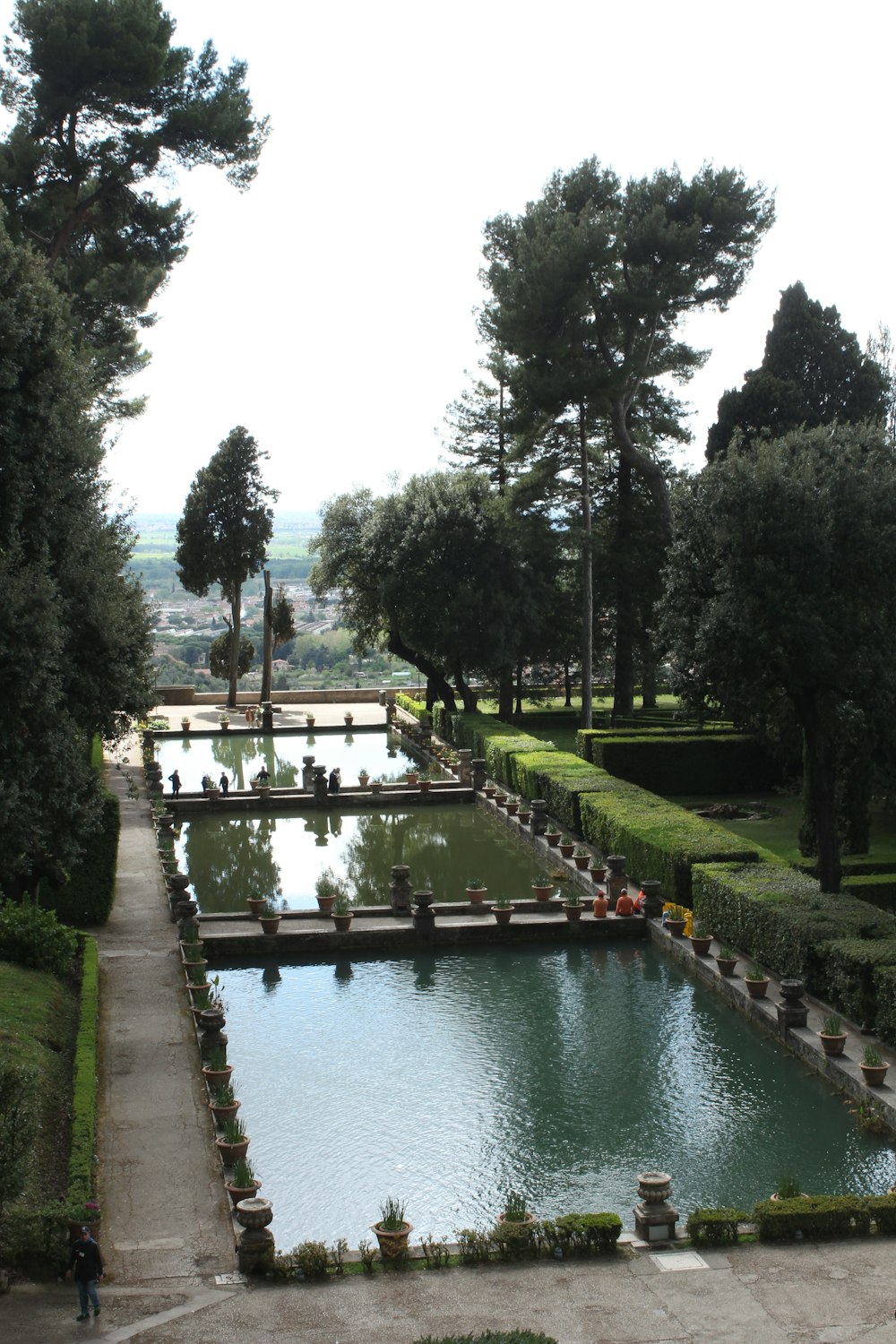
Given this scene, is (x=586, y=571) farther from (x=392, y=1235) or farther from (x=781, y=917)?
(x=392, y=1235)

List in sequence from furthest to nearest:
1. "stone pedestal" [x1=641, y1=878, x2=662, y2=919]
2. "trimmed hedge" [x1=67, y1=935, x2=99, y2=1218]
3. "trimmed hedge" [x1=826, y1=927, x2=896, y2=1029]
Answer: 1. "stone pedestal" [x1=641, y1=878, x2=662, y2=919]
2. "trimmed hedge" [x1=826, y1=927, x2=896, y2=1029]
3. "trimmed hedge" [x1=67, y1=935, x2=99, y2=1218]

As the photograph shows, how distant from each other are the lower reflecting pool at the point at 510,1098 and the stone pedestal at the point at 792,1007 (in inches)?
14.8

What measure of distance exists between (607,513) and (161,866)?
A: 21.2 meters

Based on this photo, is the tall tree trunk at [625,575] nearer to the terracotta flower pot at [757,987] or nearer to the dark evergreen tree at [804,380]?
the dark evergreen tree at [804,380]

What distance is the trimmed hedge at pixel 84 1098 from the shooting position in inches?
463

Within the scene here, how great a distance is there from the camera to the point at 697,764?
1345 inches

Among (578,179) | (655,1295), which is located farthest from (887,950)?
(578,179)

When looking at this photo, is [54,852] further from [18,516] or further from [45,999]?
[18,516]

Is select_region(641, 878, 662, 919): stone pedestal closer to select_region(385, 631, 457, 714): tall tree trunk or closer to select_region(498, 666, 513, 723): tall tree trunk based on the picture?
select_region(498, 666, 513, 723): tall tree trunk

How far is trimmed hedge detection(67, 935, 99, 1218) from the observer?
1177cm

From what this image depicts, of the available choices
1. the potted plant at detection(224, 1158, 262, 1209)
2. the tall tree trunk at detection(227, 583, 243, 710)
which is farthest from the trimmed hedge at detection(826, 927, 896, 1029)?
the tall tree trunk at detection(227, 583, 243, 710)

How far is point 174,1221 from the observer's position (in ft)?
39.6

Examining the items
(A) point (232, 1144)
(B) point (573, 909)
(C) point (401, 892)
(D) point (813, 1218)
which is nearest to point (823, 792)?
(B) point (573, 909)

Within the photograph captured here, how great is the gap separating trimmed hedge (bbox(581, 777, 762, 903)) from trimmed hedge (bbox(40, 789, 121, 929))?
908 cm
